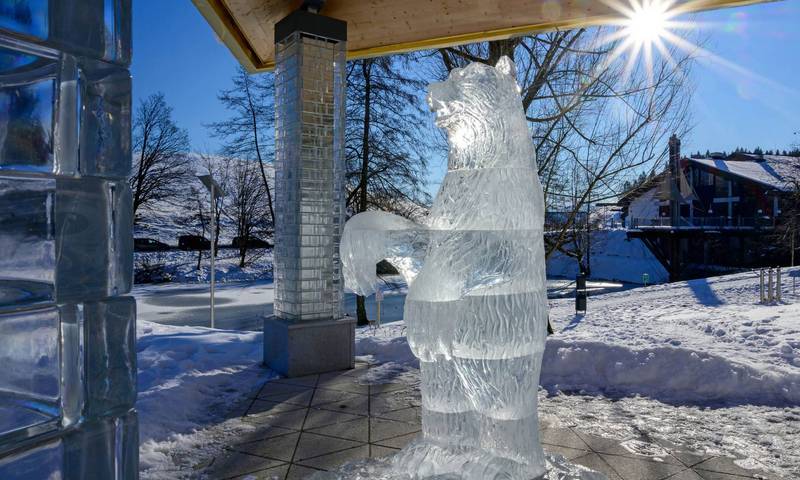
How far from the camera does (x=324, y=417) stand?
3.82 m

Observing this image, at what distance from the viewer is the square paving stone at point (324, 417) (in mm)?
3680

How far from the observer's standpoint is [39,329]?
0.69m

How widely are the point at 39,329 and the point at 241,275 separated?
75.7ft

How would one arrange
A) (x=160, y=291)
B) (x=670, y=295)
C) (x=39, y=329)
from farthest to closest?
1. (x=160, y=291)
2. (x=670, y=295)
3. (x=39, y=329)

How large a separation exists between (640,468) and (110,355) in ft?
10.0

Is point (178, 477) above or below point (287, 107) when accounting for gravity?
below

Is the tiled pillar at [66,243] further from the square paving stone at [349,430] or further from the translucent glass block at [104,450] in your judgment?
the square paving stone at [349,430]

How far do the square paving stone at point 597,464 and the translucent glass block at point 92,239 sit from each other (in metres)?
2.85

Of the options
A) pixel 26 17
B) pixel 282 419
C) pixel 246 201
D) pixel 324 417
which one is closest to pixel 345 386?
pixel 324 417

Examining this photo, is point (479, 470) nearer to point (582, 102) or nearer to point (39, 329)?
point (39, 329)

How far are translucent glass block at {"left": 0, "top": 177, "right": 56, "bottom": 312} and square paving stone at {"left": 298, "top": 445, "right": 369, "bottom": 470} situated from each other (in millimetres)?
2564

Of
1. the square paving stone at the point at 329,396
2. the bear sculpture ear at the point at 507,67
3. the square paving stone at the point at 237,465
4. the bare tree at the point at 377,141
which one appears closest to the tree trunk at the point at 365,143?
the bare tree at the point at 377,141

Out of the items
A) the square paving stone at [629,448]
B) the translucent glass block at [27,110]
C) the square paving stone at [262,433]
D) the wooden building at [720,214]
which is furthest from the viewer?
the wooden building at [720,214]

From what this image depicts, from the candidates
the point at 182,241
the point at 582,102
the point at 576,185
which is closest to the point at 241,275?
the point at 182,241
